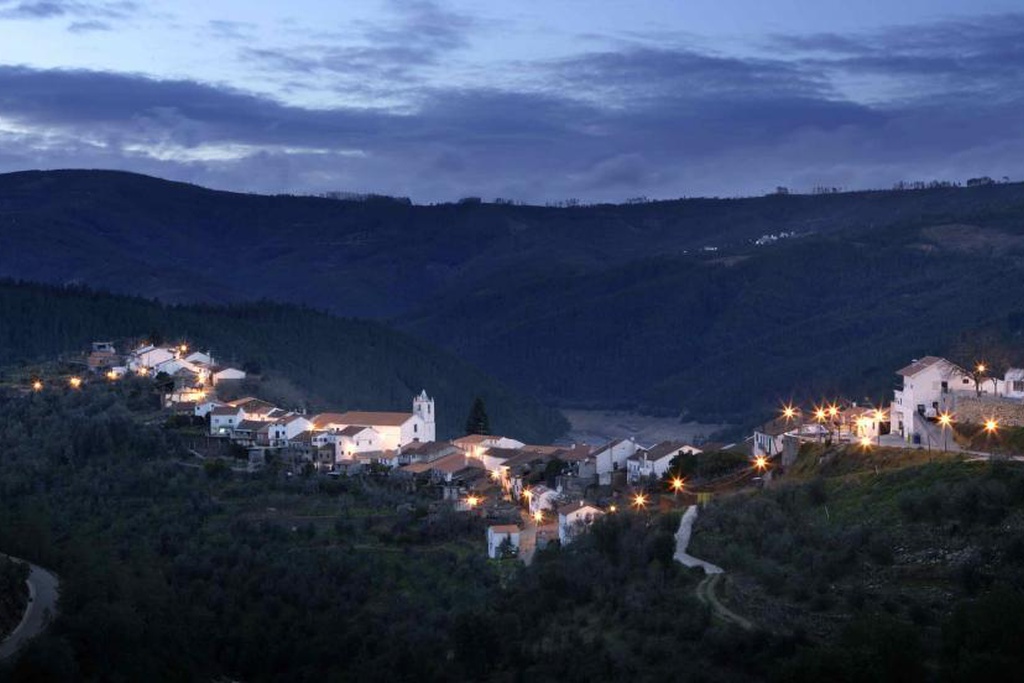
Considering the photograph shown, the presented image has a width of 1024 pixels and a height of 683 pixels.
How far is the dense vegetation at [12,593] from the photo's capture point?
28694 mm

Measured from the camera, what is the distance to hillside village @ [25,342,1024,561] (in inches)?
1535

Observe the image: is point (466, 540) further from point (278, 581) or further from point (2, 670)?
point (2, 670)

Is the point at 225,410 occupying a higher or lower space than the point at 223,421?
higher

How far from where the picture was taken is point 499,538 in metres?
43.5

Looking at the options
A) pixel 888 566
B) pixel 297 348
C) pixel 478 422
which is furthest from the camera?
pixel 297 348

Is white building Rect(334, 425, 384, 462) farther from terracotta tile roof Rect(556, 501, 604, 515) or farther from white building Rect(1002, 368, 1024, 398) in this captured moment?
white building Rect(1002, 368, 1024, 398)

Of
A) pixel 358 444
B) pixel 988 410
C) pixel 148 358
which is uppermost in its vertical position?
pixel 148 358

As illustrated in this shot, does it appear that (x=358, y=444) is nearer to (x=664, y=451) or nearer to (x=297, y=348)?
(x=664, y=451)

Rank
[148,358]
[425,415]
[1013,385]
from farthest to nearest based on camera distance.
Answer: [148,358] → [425,415] → [1013,385]

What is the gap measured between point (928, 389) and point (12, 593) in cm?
2089

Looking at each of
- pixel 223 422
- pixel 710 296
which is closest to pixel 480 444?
pixel 223 422

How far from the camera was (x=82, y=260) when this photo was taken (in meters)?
169

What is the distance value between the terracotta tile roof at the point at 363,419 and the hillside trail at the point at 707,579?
24690mm

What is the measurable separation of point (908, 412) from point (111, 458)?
23908 mm
